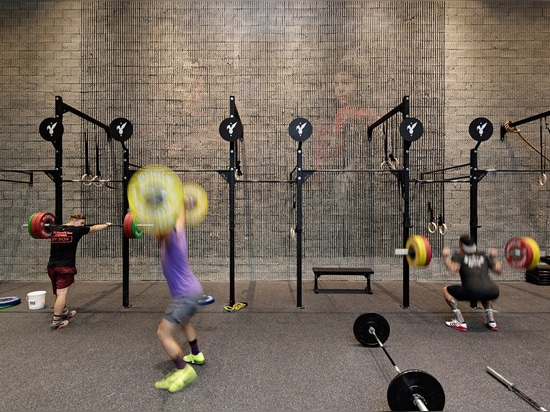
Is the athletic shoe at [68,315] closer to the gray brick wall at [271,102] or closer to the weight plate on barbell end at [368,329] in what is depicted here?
the gray brick wall at [271,102]

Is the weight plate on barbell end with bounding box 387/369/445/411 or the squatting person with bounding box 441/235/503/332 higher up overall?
the squatting person with bounding box 441/235/503/332

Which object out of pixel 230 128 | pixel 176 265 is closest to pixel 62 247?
pixel 176 265

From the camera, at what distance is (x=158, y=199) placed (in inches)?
79.5

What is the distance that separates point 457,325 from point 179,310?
110 inches

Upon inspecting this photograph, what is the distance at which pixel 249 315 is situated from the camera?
3.50 meters

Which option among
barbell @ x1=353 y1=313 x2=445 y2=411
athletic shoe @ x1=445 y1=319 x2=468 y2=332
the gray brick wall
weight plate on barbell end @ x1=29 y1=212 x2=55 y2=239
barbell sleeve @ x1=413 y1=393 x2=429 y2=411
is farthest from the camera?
the gray brick wall

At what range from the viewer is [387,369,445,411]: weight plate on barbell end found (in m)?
1.73

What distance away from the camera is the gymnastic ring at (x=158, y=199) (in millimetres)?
2025

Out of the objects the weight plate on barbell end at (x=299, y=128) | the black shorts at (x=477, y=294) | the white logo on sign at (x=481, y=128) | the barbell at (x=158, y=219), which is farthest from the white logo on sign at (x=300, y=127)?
the black shorts at (x=477, y=294)

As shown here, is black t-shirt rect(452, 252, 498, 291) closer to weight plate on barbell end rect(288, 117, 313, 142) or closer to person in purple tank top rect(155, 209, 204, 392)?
weight plate on barbell end rect(288, 117, 313, 142)

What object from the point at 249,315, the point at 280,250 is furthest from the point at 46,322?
the point at 280,250

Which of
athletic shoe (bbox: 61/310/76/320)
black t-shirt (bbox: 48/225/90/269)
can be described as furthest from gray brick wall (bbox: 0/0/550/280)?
black t-shirt (bbox: 48/225/90/269)

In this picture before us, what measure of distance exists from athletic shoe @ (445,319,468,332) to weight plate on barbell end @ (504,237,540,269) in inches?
35.7

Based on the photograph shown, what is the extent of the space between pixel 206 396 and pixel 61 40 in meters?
6.00
